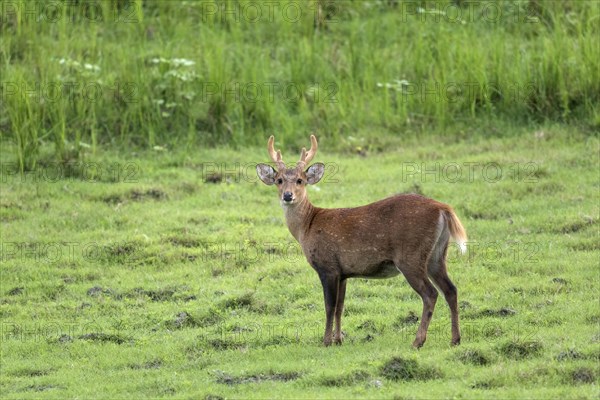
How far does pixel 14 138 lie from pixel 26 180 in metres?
0.93

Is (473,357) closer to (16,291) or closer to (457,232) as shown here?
(457,232)

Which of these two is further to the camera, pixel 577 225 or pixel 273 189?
pixel 273 189

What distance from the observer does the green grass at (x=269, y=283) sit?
8789 millimetres

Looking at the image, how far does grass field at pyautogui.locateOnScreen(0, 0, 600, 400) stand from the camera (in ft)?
30.5

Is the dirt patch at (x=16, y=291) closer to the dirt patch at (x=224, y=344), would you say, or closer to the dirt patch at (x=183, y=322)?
the dirt patch at (x=183, y=322)

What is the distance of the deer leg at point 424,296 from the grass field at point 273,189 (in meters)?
0.17

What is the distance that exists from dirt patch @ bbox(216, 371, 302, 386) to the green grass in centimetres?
2

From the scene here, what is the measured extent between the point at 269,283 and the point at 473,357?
3.43m

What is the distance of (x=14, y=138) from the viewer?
15.6m

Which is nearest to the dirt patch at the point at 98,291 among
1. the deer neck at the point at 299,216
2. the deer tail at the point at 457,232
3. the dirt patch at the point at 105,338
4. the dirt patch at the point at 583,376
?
the dirt patch at the point at 105,338

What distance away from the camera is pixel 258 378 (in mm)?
8969

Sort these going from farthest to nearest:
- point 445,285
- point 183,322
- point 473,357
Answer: point 183,322
point 445,285
point 473,357

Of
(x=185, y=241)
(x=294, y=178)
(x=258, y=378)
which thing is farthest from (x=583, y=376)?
(x=185, y=241)

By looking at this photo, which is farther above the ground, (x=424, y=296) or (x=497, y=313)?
(x=424, y=296)
